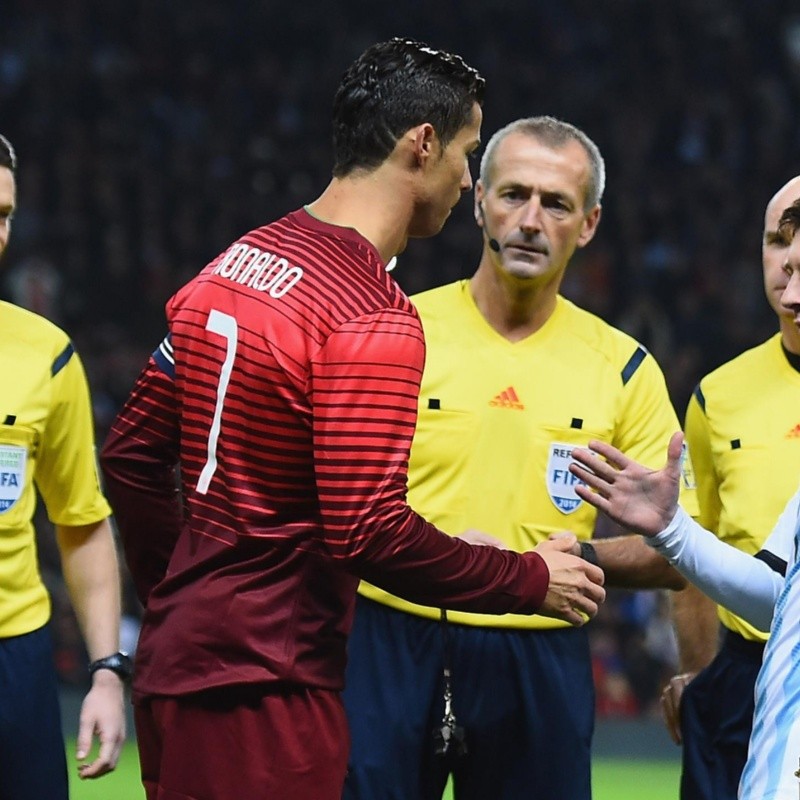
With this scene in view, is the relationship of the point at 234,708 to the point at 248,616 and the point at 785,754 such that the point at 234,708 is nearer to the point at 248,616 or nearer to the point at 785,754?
the point at 248,616

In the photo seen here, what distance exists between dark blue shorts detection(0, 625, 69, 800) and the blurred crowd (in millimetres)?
7705

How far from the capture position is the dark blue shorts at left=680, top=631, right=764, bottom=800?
12.7ft

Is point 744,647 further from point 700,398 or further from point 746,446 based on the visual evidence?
point 700,398

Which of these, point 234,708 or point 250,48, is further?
point 250,48

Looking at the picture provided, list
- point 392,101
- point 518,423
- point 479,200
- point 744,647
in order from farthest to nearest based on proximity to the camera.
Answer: point 479,200
point 744,647
point 518,423
point 392,101

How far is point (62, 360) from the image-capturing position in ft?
11.6

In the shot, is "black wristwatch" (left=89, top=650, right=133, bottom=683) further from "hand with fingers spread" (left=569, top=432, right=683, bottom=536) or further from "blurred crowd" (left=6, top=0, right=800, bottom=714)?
"blurred crowd" (left=6, top=0, right=800, bottom=714)

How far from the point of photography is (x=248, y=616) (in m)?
2.62

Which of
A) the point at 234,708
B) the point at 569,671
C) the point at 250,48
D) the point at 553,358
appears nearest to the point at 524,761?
the point at 569,671

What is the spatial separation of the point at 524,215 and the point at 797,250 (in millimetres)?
1210

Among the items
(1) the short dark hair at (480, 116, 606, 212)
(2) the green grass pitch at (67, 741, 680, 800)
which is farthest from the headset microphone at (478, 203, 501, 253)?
(2) the green grass pitch at (67, 741, 680, 800)

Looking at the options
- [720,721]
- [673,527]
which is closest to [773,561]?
[673,527]

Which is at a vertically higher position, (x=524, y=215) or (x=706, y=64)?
(x=706, y=64)

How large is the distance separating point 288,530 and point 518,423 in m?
1.25
